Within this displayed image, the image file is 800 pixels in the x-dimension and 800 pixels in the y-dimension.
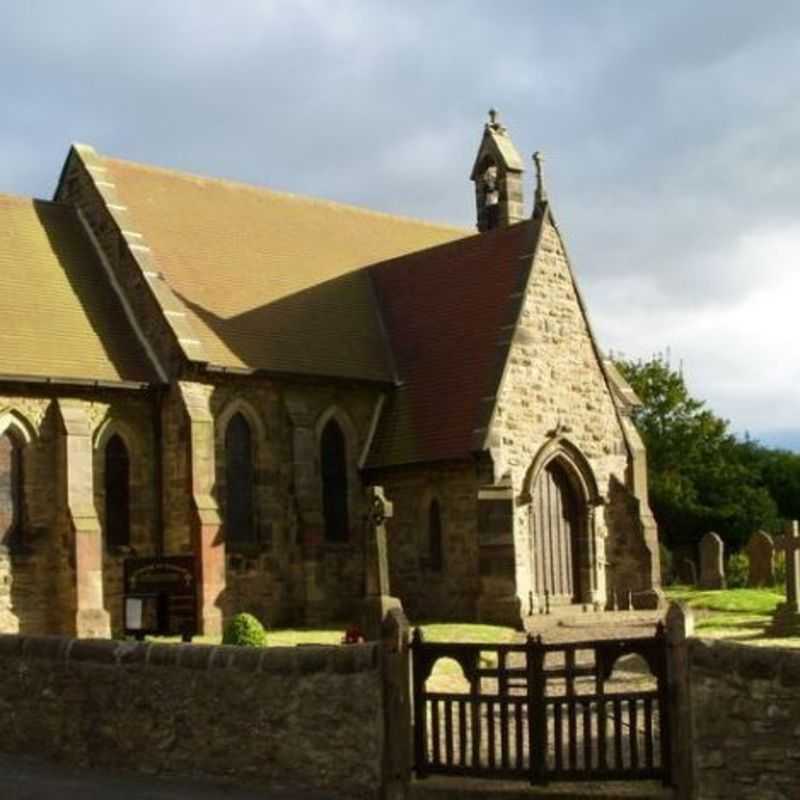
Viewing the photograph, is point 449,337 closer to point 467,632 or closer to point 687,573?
point 467,632

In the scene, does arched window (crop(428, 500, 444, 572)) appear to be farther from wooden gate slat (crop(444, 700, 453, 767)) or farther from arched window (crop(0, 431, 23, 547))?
wooden gate slat (crop(444, 700, 453, 767))

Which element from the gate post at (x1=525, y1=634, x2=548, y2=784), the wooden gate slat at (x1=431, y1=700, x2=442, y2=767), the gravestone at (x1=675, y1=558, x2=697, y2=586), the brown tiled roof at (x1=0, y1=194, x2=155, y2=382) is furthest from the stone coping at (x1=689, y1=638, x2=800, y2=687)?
the gravestone at (x1=675, y1=558, x2=697, y2=586)

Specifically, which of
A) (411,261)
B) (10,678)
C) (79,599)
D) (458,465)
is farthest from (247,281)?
(10,678)

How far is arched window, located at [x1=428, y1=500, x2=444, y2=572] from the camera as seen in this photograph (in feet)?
90.2

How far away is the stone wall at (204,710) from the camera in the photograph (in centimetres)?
1184

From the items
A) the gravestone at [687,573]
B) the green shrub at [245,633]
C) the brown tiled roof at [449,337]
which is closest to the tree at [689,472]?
the gravestone at [687,573]

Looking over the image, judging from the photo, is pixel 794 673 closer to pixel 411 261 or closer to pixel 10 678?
pixel 10 678

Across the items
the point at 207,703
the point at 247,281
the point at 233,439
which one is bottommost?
the point at 207,703

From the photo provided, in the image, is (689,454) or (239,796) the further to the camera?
(689,454)

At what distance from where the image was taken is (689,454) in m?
58.6

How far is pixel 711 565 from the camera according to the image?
126 ft

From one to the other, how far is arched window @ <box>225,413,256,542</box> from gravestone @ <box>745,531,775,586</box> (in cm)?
1734

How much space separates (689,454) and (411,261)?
2939 cm

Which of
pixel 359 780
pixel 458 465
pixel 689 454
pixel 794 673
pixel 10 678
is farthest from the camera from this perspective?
pixel 689 454
